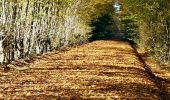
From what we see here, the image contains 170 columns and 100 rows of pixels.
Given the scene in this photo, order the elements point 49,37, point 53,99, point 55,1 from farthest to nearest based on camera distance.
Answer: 1. point 49,37
2. point 55,1
3. point 53,99

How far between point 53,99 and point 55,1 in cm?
2894

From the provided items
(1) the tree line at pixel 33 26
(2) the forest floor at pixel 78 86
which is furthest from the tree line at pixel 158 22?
(2) the forest floor at pixel 78 86

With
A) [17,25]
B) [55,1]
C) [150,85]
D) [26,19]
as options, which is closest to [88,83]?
[150,85]

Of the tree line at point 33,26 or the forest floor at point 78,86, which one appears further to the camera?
the tree line at point 33,26

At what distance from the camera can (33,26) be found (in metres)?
35.8

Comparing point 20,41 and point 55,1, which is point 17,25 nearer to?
point 20,41

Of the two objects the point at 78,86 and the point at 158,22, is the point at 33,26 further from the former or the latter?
the point at 78,86

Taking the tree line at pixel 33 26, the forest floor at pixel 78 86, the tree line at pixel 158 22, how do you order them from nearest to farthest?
the forest floor at pixel 78 86
the tree line at pixel 33 26
the tree line at pixel 158 22

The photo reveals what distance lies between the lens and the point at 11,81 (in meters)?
18.9

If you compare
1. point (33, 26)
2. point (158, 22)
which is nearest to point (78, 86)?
point (158, 22)

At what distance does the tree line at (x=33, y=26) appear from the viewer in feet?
88.1

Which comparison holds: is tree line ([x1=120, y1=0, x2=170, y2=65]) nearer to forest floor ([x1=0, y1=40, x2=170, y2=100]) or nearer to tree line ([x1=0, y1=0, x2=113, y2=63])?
tree line ([x1=0, y1=0, x2=113, y2=63])

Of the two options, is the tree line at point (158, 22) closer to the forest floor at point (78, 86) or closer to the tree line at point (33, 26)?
the tree line at point (33, 26)

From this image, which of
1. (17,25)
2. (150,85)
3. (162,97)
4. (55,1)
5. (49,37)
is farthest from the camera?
(49,37)
